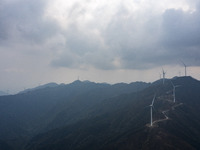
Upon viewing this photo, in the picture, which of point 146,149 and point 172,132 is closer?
point 146,149

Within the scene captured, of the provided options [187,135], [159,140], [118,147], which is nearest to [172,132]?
[187,135]

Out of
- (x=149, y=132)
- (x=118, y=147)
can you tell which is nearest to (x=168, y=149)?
(x=149, y=132)

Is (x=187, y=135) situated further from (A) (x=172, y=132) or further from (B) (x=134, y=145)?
(B) (x=134, y=145)

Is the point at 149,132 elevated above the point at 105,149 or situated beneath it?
elevated above

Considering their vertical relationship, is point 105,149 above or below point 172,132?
below

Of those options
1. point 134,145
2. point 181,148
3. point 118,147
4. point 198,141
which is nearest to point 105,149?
point 118,147

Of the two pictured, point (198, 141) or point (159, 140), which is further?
point (198, 141)

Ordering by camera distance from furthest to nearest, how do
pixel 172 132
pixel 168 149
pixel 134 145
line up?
pixel 172 132
pixel 134 145
pixel 168 149


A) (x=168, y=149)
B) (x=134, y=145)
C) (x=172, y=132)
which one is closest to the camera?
(x=168, y=149)

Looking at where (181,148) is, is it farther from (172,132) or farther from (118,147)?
(118,147)
